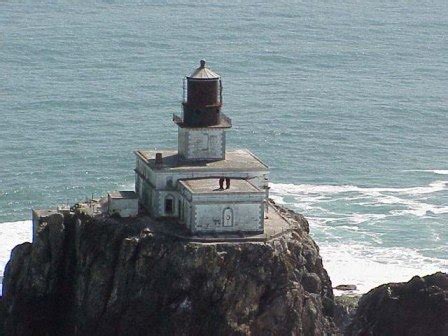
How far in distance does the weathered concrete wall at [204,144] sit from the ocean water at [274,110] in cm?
1431

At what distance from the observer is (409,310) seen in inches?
3376

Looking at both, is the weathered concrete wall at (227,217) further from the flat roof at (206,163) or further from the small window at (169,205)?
the flat roof at (206,163)

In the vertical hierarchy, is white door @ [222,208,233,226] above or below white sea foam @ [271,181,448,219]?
above

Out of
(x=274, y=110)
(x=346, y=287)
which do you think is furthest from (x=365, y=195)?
(x=274, y=110)

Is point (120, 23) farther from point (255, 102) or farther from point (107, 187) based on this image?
point (107, 187)

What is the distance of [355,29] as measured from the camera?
625ft

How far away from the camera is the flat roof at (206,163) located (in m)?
89.7

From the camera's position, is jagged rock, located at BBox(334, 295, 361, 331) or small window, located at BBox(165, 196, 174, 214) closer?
small window, located at BBox(165, 196, 174, 214)

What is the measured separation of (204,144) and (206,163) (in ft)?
3.94

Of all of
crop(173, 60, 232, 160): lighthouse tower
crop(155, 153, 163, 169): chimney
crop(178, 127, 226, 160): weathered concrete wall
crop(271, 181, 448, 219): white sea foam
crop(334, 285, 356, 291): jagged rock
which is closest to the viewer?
crop(155, 153, 163, 169): chimney

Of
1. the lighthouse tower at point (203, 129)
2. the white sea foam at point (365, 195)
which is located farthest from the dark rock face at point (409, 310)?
the white sea foam at point (365, 195)

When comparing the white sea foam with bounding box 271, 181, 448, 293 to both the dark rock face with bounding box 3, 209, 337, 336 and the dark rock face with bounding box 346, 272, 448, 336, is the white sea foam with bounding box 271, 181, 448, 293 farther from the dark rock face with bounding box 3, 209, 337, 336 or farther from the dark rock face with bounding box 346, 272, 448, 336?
the dark rock face with bounding box 3, 209, 337, 336

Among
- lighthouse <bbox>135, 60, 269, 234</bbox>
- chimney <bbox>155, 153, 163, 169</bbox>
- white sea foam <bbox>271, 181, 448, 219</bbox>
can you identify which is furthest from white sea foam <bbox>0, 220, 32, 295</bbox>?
chimney <bbox>155, 153, 163, 169</bbox>

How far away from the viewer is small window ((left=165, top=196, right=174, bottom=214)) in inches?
3511
